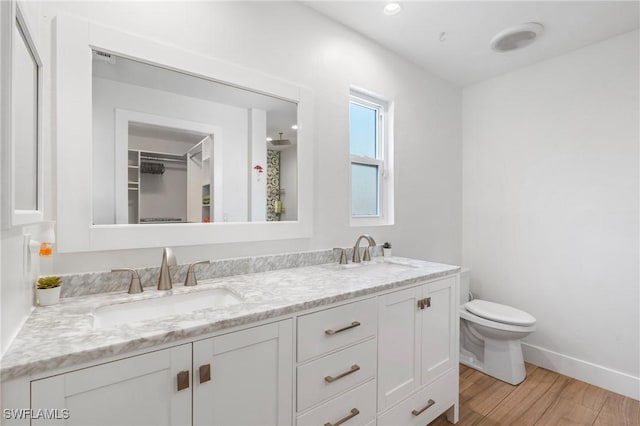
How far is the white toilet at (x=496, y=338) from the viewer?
2201 mm

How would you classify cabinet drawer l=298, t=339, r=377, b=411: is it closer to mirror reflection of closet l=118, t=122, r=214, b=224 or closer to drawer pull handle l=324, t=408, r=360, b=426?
drawer pull handle l=324, t=408, r=360, b=426

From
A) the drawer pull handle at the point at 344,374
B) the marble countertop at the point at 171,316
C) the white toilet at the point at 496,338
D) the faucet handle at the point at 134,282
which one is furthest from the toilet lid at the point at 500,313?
the faucet handle at the point at 134,282

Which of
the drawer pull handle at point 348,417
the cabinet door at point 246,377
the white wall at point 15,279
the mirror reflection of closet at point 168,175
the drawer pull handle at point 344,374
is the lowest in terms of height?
the drawer pull handle at point 348,417

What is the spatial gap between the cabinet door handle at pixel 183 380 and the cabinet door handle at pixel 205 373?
0.13ft

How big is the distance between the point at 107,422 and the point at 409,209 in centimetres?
227

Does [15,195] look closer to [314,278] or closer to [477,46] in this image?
[314,278]

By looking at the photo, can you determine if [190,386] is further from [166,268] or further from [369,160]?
[369,160]

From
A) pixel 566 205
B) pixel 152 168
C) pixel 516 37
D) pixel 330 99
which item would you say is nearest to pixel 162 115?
pixel 152 168

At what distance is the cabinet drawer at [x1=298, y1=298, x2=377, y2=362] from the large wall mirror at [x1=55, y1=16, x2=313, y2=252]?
63cm

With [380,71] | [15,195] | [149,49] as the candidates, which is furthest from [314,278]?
[380,71]

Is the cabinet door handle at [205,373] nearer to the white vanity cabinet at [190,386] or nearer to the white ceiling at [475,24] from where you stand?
the white vanity cabinet at [190,386]

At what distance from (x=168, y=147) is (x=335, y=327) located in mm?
1104

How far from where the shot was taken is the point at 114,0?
1.30 m

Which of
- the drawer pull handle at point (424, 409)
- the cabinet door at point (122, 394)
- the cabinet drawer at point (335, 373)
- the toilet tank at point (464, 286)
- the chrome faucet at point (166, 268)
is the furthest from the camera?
the toilet tank at point (464, 286)
